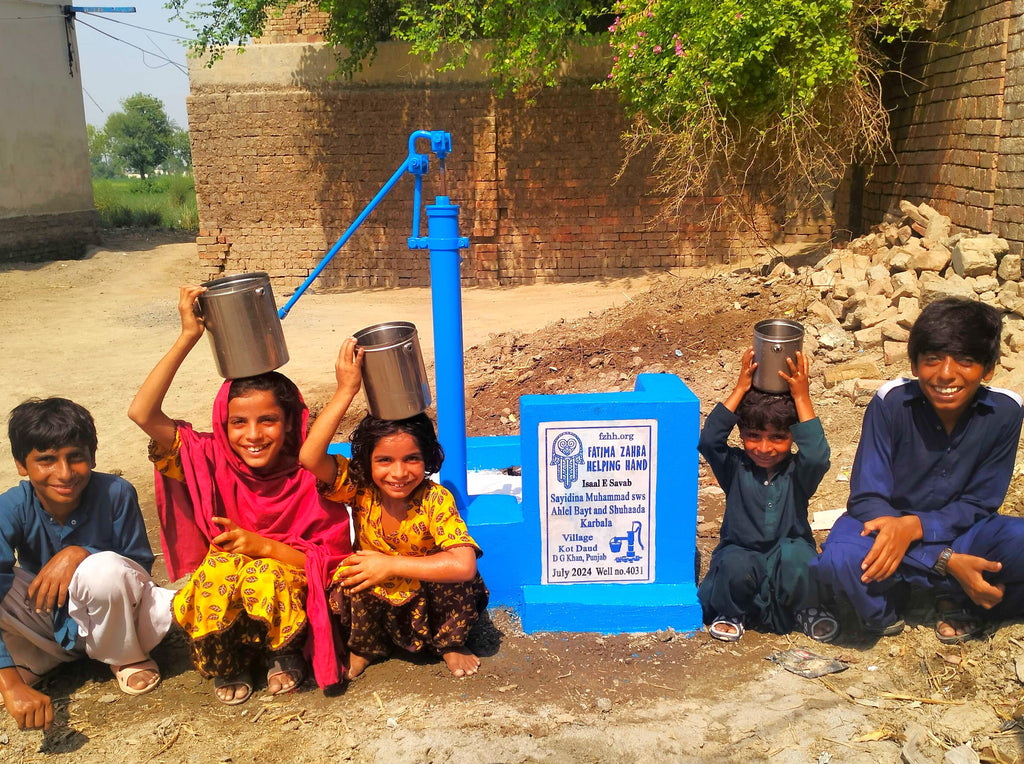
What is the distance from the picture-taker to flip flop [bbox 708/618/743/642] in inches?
112

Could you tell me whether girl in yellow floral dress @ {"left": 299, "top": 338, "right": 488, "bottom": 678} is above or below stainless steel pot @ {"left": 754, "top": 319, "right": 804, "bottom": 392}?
below

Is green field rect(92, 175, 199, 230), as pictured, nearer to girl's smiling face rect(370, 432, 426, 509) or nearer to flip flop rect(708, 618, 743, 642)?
girl's smiling face rect(370, 432, 426, 509)

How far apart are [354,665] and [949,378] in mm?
2110

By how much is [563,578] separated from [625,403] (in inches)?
27.2

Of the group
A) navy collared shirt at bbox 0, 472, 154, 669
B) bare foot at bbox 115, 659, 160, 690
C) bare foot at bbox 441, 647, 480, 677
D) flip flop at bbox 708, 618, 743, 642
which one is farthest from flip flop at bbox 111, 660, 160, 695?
flip flop at bbox 708, 618, 743, 642

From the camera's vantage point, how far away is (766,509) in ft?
9.34

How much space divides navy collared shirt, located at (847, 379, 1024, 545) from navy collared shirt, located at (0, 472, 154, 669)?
7.91 ft

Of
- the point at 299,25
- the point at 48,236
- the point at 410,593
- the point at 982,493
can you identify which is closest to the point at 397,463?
the point at 410,593

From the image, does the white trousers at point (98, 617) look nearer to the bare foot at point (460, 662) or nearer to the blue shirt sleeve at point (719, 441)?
the bare foot at point (460, 662)

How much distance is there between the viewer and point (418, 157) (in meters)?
2.98

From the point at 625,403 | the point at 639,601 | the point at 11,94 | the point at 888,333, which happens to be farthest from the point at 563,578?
the point at 11,94

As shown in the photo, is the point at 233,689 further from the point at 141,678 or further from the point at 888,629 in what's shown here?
the point at 888,629

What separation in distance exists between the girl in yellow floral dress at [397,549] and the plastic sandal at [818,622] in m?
1.11

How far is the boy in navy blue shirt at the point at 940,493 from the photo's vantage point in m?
2.62
